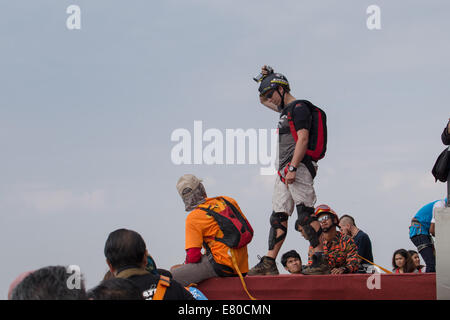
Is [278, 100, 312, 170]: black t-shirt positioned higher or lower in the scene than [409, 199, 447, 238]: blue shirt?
higher

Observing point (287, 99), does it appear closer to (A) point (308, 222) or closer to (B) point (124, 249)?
(A) point (308, 222)

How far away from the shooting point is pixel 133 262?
3576 mm

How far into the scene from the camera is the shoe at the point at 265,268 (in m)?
6.62

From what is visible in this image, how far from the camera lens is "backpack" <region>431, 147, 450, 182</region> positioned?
19.8 feet

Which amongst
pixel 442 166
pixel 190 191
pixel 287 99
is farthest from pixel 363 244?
pixel 190 191

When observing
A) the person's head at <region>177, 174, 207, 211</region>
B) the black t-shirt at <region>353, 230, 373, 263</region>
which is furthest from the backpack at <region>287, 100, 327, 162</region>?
the black t-shirt at <region>353, 230, 373, 263</region>

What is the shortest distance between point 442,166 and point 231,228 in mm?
2255

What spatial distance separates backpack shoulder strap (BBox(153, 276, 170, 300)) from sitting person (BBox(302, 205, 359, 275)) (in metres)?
3.27

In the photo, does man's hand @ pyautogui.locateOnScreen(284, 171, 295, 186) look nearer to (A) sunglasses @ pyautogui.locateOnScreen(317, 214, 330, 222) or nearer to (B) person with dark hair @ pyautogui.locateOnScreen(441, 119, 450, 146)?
(A) sunglasses @ pyautogui.locateOnScreen(317, 214, 330, 222)
